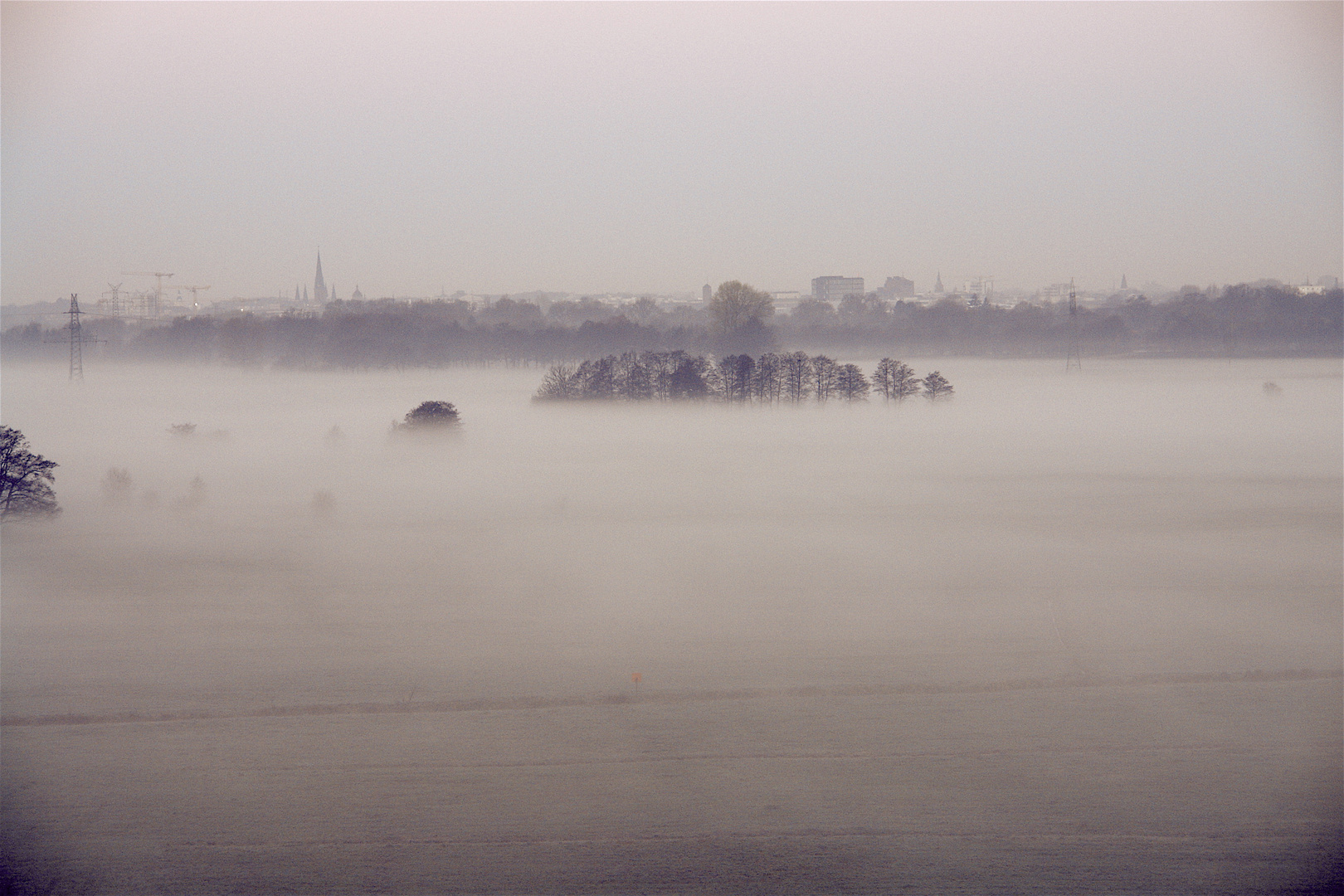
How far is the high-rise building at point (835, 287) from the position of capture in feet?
319

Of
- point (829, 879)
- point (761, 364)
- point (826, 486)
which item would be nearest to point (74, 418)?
point (826, 486)

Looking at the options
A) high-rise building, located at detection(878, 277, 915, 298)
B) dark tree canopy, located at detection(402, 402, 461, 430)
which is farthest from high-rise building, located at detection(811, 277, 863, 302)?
dark tree canopy, located at detection(402, 402, 461, 430)

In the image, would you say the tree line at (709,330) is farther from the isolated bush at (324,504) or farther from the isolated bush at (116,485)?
the isolated bush at (324,504)

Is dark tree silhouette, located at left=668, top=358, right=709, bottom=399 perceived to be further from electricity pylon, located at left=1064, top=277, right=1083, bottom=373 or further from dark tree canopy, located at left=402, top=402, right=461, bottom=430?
electricity pylon, located at left=1064, top=277, right=1083, bottom=373

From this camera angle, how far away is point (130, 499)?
29812mm

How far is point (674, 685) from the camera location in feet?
50.7

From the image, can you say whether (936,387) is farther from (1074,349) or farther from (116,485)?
(116,485)

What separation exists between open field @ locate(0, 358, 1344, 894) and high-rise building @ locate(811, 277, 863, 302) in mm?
63507

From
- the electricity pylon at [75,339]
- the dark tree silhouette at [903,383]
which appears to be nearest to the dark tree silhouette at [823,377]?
the dark tree silhouette at [903,383]

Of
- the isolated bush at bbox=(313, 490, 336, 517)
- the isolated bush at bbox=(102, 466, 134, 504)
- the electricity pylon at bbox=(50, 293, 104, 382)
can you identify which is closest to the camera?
the isolated bush at bbox=(102, 466, 134, 504)

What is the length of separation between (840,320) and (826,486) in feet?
176

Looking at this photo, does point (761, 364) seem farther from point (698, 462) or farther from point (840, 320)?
point (840, 320)

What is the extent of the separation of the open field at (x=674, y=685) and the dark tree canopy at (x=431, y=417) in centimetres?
1066

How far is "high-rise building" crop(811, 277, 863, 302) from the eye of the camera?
97.3m
